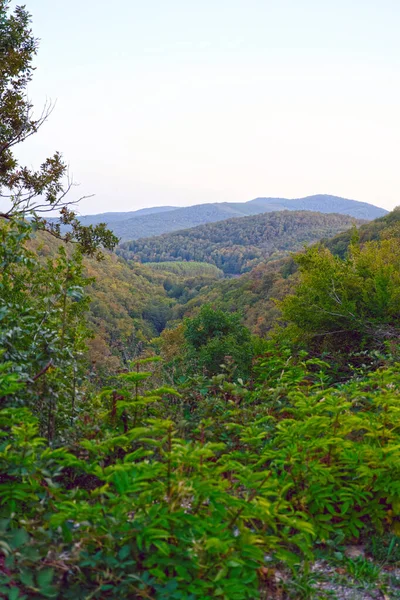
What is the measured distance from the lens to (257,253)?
121m

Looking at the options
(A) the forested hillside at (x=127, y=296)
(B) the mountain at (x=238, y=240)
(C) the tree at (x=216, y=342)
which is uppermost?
(B) the mountain at (x=238, y=240)

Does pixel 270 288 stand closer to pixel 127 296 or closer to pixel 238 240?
pixel 127 296

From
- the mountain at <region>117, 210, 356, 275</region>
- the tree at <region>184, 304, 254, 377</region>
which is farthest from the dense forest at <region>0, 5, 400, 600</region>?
the mountain at <region>117, 210, 356, 275</region>

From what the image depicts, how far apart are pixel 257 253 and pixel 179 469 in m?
120

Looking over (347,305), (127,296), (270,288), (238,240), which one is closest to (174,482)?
(347,305)

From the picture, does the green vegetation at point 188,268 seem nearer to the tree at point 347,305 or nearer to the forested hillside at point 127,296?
the forested hillside at point 127,296

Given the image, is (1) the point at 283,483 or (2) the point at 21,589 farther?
(1) the point at 283,483

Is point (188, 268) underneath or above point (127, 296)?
above

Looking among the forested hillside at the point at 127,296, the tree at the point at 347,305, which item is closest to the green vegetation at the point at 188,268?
the forested hillside at the point at 127,296

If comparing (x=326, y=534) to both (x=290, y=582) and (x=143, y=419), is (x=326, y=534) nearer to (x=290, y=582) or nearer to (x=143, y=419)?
(x=290, y=582)

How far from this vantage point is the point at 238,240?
136m

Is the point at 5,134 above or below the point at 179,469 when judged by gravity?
above

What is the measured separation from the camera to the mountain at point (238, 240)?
123 m

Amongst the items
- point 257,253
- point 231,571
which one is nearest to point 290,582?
point 231,571
